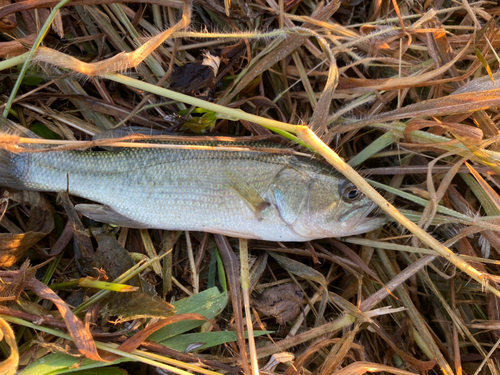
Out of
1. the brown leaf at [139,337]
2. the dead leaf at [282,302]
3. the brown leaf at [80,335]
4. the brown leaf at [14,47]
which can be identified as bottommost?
the dead leaf at [282,302]

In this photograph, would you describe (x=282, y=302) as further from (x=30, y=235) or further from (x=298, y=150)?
(x=30, y=235)

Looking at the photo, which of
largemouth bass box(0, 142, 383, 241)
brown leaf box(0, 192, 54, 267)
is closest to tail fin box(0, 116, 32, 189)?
largemouth bass box(0, 142, 383, 241)

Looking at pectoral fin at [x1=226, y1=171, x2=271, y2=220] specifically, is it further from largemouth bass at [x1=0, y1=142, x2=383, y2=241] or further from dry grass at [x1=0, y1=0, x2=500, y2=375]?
dry grass at [x1=0, y1=0, x2=500, y2=375]

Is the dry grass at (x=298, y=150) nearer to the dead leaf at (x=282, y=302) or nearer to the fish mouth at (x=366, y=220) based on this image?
the dead leaf at (x=282, y=302)

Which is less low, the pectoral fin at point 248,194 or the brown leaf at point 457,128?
the brown leaf at point 457,128

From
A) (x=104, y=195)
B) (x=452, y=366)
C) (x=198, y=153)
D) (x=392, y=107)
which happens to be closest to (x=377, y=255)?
(x=452, y=366)

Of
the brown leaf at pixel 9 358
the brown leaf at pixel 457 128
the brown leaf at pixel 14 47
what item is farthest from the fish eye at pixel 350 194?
the brown leaf at pixel 14 47

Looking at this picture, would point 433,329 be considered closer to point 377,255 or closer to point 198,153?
point 377,255
